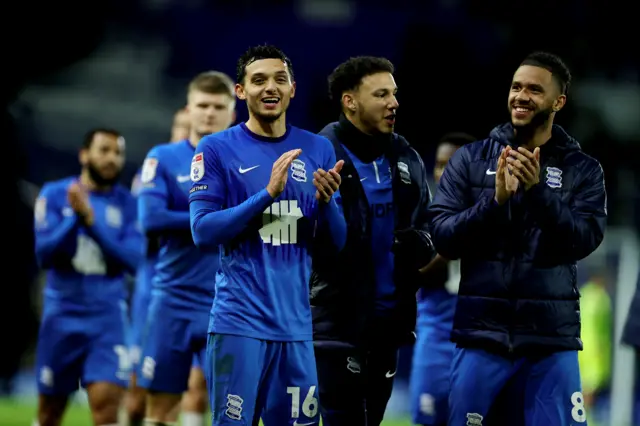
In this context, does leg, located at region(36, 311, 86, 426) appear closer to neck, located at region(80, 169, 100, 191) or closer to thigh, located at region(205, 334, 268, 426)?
neck, located at region(80, 169, 100, 191)

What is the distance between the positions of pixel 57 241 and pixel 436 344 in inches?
99.9

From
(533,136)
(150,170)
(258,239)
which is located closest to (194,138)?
(150,170)

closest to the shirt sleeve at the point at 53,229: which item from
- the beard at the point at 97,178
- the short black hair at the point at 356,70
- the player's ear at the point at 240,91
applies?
the beard at the point at 97,178

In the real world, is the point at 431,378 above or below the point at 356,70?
below

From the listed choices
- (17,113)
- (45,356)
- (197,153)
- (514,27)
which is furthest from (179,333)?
(514,27)

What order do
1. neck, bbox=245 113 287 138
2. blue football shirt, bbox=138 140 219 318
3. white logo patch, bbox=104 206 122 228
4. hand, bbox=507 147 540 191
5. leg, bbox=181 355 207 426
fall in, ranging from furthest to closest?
white logo patch, bbox=104 206 122 228, leg, bbox=181 355 207 426, blue football shirt, bbox=138 140 219 318, neck, bbox=245 113 287 138, hand, bbox=507 147 540 191

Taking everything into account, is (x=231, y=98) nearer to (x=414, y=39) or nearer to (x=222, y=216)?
(x=222, y=216)

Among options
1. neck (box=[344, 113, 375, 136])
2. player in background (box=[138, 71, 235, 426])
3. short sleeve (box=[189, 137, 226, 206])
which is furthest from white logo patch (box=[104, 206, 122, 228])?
short sleeve (box=[189, 137, 226, 206])

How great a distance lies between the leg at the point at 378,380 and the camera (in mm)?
5406

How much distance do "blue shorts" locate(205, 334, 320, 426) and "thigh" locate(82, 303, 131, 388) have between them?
2.88m

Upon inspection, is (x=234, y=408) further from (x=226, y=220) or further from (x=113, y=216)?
(x=113, y=216)

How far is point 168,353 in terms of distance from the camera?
6.54m

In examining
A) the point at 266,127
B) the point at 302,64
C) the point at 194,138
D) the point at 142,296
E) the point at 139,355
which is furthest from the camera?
the point at 302,64

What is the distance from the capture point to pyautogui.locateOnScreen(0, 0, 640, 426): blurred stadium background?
18484 mm
